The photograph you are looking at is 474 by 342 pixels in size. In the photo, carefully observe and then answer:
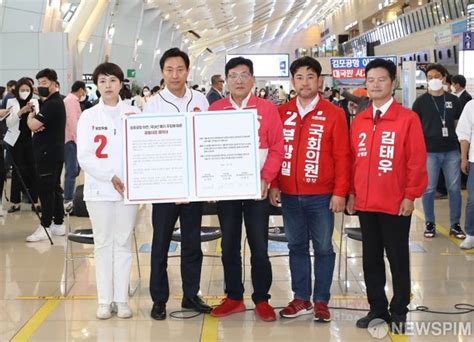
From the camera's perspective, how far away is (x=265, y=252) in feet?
16.5

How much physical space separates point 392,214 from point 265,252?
0.96 metres

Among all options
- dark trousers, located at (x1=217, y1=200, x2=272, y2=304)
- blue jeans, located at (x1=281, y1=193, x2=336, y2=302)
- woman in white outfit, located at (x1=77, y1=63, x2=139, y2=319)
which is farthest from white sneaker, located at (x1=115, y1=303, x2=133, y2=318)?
blue jeans, located at (x1=281, y1=193, x2=336, y2=302)

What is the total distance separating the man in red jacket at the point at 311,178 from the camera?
4.82 meters

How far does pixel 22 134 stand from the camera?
9.50 metres

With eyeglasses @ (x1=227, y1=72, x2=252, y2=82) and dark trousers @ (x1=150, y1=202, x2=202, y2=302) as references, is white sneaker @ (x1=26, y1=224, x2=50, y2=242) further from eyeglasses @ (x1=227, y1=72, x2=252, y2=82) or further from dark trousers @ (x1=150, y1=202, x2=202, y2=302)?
eyeglasses @ (x1=227, y1=72, x2=252, y2=82)

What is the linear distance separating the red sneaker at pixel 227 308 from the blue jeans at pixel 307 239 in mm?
431

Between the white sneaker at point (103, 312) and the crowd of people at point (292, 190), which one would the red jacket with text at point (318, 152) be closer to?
the crowd of people at point (292, 190)

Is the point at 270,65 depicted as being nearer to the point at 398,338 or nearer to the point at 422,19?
the point at 422,19

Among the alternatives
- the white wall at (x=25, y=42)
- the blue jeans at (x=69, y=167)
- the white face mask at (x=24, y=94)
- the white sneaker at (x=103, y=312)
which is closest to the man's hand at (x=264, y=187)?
the white sneaker at (x=103, y=312)

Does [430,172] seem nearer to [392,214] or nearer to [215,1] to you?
[392,214]

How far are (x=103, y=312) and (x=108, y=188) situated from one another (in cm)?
91

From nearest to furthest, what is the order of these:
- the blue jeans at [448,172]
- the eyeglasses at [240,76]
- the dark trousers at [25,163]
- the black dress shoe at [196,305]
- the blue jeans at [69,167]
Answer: the eyeglasses at [240,76], the black dress shoe at [196,305], the blue jeans at [448,172], the dark trousers at [25,163], the blue jeans at [69,167]

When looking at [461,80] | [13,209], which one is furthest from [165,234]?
[461,80]

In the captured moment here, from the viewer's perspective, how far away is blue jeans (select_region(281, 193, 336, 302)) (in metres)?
4.92
